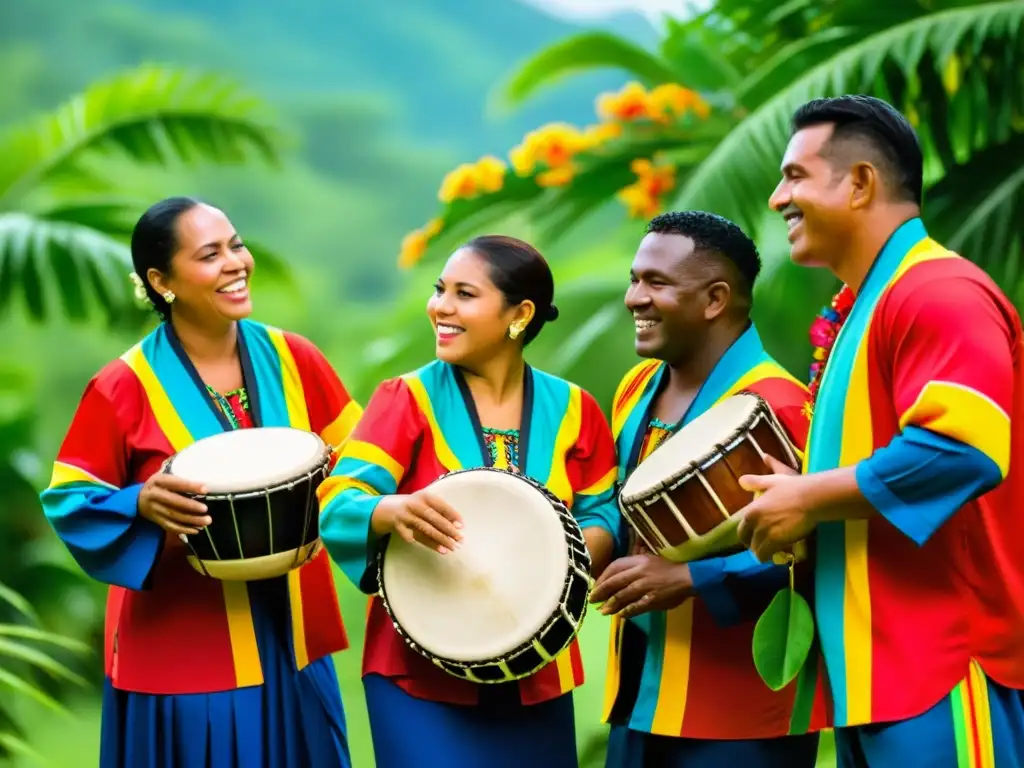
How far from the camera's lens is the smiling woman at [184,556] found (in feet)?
11.5

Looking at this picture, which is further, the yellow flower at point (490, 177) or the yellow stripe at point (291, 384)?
the yellow flower at point (490, 177)

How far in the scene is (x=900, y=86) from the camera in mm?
6254

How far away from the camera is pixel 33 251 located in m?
7.18

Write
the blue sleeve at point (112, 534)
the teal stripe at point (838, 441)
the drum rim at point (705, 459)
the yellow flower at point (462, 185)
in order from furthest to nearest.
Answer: the yellow flower at point (462, 185) < the blue sleeve at point (112, 534) < the drum rim at point (705, 459) < the teal stripe at point (838, 441)

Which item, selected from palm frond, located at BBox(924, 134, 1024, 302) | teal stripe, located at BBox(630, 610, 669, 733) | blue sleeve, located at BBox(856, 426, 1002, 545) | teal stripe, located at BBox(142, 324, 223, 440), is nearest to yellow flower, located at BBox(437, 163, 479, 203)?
palm frond, located at BBox(924, 134, 1024, 302)

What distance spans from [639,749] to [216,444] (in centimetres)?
125

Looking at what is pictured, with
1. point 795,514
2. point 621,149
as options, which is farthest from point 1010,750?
point 621,149

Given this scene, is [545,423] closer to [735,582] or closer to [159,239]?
[735,582]

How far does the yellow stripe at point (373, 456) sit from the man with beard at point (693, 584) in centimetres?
53

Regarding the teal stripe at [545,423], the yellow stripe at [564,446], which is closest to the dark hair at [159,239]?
the teal stripe at [545,423]

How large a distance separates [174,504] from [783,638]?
1.45 meters

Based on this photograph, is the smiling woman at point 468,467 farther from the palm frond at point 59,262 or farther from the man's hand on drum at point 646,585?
the palm frond at point 59,262

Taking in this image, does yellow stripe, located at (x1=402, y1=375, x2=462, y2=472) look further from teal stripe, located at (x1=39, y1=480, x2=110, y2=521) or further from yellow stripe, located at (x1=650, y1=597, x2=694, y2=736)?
teal stripe, located at (x1=39, y1=480, x2=110, y2=521)

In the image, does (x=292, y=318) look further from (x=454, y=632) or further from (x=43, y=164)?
(x=454, y=632)
